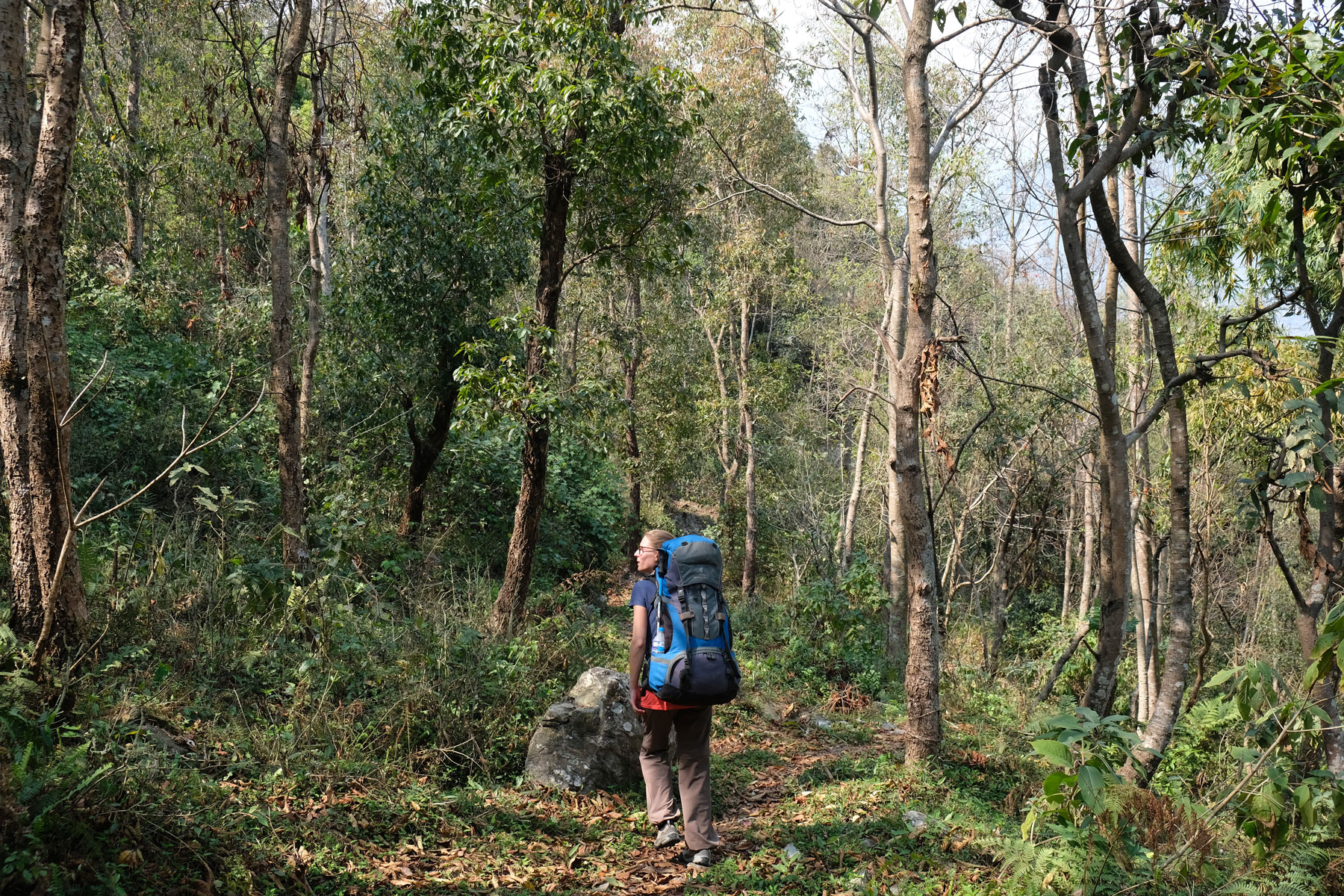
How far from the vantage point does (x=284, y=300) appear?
734 centimetres

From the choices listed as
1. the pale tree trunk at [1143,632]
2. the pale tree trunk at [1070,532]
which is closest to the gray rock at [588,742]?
the pale tree trunk at [1143,632]

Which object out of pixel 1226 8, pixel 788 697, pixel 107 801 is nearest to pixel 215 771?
pixel 107 801

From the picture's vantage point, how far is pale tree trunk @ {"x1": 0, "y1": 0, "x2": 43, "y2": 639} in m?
3.88

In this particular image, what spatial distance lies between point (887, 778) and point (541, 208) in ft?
22.9

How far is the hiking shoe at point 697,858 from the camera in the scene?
180 inches

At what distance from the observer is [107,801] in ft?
11.1

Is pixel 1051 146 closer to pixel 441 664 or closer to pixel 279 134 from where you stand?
pixel 441 664

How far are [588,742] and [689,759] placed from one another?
1.21 meters

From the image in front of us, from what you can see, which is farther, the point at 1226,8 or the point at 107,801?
the point at 1226,8

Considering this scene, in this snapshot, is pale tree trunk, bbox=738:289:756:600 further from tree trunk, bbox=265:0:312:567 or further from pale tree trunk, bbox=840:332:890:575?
tree trunk, bbox=265:0:312:567

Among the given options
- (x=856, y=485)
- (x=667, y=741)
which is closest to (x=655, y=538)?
(x=667, y=741)

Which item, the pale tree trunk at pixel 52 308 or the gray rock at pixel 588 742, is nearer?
the pale tree trunk at pixel 52 308

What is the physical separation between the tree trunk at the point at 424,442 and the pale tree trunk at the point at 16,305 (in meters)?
7.45

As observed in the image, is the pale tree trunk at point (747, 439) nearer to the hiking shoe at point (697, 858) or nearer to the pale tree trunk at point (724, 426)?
the pale tree trunk at point (724, 426)
